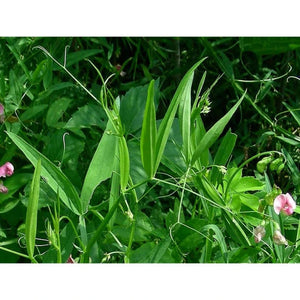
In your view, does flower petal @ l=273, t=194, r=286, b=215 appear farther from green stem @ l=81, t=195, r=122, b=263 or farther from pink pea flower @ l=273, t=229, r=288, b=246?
green stem @ l=81, t=195, r=122, b=263

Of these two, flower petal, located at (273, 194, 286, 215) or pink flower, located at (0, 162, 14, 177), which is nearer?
flower petal, located at (273, 194, 286, 215)

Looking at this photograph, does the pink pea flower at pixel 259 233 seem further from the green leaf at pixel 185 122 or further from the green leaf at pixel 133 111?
the green leaf at pixel 133 111

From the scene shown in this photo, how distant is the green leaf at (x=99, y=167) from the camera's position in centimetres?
89

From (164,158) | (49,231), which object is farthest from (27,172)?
(49,231)

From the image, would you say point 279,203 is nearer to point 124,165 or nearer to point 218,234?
point 218,234

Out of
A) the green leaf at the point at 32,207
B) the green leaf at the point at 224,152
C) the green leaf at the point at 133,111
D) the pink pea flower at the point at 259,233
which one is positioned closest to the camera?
the green leaf at the point at 32,207

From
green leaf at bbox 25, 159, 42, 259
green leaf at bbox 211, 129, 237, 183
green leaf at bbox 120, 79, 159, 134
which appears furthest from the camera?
green leaf at bbox 120, 79, 159, 134

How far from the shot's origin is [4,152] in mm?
1211

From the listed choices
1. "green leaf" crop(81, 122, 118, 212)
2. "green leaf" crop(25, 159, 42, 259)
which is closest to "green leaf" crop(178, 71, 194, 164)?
"green leaf" crop(81, 122, 118, 212)

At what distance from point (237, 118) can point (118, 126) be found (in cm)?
72

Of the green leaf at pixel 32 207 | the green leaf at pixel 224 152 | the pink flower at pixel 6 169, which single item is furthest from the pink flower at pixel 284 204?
the pink flower at pixel 6 169

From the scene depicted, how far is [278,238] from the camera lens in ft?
2.81

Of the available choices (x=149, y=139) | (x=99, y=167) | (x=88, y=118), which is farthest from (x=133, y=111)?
(x=149, y=139)

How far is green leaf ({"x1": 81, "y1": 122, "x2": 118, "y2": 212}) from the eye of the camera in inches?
35.0
